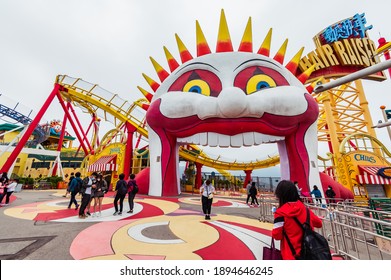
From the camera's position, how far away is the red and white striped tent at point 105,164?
15.2 metres

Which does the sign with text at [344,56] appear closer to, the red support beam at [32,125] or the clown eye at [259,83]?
the clown eye at [259,83]

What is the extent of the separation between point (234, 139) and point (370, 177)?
8828 mm

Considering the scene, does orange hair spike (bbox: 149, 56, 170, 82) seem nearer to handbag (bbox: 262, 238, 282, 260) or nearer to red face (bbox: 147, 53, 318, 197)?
red face (bbox: 147, 53, 318, 197)

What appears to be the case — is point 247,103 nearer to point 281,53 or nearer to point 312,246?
point 281,53

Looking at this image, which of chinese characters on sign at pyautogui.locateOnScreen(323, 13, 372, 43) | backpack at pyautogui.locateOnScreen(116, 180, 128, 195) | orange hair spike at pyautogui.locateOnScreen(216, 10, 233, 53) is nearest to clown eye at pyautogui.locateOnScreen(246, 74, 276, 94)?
orange hair spike at pyautogui.locateOnScreen(216, 10, 233, 53)

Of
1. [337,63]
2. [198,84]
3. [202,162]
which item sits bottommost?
[202,162]

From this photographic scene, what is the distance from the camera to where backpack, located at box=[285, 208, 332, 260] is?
1764 mm

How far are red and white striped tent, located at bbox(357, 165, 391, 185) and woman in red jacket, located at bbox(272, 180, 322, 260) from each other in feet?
42.3

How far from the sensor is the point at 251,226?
515 centimetres

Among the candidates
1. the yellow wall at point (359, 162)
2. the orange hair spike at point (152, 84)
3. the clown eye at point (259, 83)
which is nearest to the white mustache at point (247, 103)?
the clown eye at point (259, 83)

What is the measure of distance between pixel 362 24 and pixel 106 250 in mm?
25812
